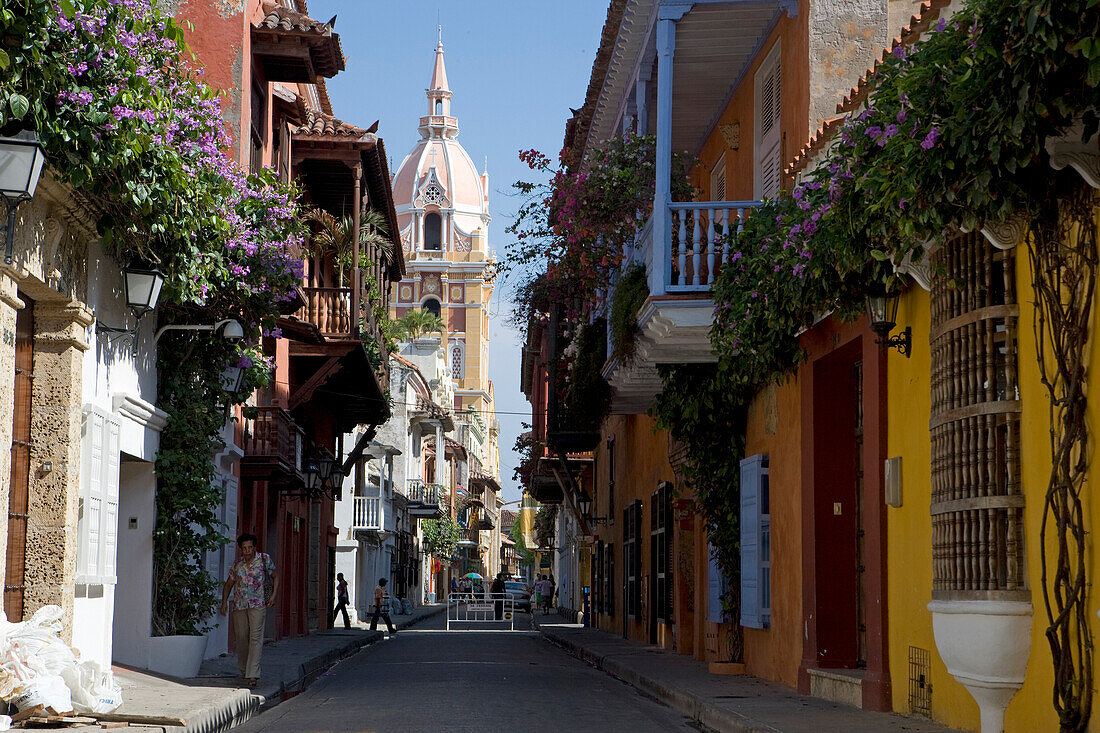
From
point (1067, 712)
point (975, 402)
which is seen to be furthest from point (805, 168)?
point (1067, 712)

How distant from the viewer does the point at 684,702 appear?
1307cm

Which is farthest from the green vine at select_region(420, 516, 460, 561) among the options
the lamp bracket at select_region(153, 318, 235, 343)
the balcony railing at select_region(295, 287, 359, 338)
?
the lamp bracket at select_region(153, 318, 235, 343)

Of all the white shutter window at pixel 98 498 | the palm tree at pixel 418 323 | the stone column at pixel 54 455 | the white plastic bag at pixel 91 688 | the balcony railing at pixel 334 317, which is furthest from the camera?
the palm tree at pixel 418 323

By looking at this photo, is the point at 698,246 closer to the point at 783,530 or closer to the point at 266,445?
the point at 783,530

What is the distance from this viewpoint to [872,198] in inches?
340

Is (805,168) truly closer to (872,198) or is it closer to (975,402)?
(872,198)

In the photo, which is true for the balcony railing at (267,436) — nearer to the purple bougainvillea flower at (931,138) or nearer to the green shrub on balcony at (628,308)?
the green shrub on balcony at (628,308)

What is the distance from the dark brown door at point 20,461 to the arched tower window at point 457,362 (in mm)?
117707

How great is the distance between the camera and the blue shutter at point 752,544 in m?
15.1

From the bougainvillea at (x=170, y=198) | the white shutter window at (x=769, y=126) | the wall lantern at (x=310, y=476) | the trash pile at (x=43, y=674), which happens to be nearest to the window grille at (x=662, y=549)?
the wall lantern at (x=310, y=476)

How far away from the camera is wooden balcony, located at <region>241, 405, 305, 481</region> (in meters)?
21.5

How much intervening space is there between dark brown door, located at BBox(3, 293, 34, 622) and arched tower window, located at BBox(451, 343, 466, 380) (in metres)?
118

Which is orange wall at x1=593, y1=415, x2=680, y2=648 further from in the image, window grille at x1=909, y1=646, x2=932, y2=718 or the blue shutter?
window grille at x1=909, y1=646, x2=932, y2=718

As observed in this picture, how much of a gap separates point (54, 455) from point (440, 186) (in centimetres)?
11454
